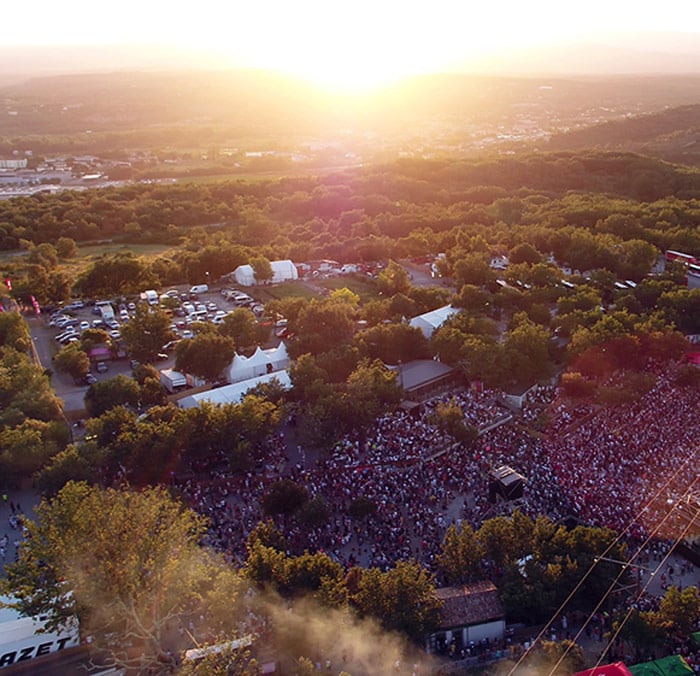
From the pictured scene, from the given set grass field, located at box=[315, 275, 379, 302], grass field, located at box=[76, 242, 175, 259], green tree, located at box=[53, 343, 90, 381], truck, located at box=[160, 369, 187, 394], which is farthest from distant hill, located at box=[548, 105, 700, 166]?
→ green tree, located at box=[53, 343, 90, 381]

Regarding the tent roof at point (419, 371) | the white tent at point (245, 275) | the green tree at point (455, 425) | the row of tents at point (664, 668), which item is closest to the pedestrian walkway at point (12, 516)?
the green tree at point (455, 425)

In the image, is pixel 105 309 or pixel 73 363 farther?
pixel 105 309

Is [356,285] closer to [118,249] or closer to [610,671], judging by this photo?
[118,249]

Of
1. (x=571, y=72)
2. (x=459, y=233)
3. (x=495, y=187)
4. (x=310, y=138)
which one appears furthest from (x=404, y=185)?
(x=571, y=72)

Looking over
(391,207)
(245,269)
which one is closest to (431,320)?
(245,269)

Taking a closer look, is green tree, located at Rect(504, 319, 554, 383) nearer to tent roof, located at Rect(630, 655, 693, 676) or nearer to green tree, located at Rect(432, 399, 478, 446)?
green tree, located at Rect(432, 399, 478, 446)

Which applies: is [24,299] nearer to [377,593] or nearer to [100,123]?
[377,593]
